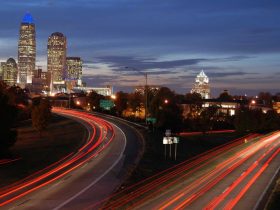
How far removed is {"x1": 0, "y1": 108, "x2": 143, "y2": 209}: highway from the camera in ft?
88.2

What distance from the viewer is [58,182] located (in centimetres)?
3306

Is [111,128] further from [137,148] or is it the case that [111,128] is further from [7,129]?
[7,129]

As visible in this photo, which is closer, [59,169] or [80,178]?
[80,178]

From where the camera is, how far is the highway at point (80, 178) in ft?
88.2

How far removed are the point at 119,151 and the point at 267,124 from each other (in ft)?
260

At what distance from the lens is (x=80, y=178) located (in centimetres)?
3509

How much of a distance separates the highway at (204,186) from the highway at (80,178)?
2087 millimetres

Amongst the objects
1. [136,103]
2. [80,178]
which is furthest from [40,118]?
[136,103]

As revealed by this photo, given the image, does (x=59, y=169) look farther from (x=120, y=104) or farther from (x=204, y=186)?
(x=120, y=104)

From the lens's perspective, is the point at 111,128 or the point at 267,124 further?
the point at 267,124

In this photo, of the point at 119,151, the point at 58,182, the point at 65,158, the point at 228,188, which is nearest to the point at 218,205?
the point at 228,188

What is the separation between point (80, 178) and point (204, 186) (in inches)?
322

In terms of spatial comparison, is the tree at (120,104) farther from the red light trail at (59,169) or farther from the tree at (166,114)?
the red light trail at (59,169)

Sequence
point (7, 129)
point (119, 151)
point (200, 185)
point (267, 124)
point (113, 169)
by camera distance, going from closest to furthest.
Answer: point (200, 185) → point (113, 169) → point (7, 129) → point (119, 151) → point (267, 124)
